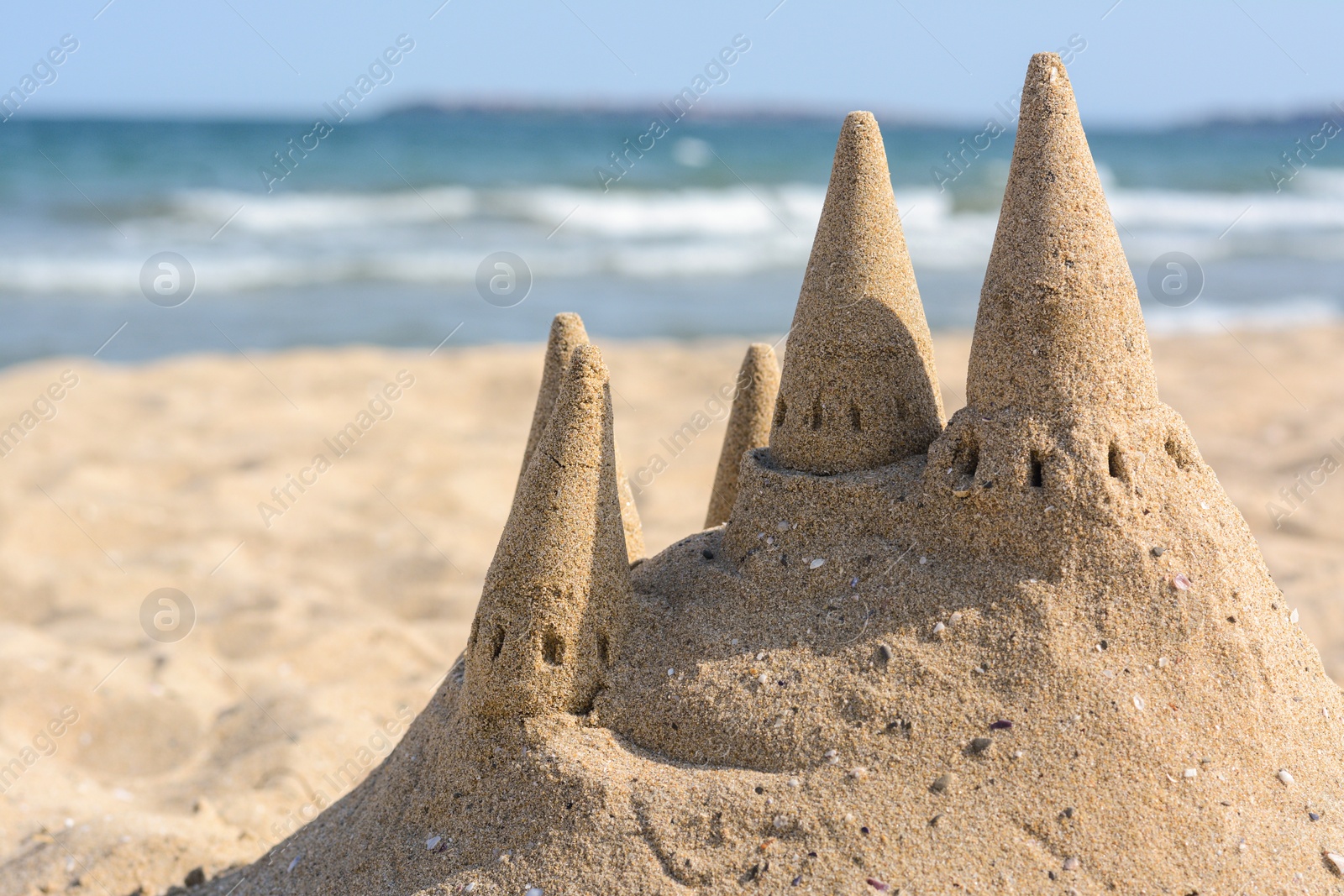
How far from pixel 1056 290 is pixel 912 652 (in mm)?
950

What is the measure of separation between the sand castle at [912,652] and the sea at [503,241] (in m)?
4.13

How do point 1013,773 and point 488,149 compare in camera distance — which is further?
point 488,149

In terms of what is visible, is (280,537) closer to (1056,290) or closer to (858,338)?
(858,338)

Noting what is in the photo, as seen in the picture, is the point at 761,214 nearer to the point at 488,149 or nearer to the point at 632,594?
the point at 488,149

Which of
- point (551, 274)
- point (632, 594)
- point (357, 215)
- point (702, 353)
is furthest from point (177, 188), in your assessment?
point (632, 594)

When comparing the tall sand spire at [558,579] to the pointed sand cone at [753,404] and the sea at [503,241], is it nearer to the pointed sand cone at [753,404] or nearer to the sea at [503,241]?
the pointed sand cone at [753,404]

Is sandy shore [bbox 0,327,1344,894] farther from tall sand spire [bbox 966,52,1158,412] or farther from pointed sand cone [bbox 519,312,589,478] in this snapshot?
tall sand spire [bbox 966,52,1158,412]

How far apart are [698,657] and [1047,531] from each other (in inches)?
36.4

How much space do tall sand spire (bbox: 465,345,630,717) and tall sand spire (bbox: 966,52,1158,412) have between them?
100 centimetres

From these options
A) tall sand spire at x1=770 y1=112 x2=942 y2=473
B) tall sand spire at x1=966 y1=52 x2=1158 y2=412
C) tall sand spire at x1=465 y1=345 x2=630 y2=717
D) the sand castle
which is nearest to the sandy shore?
tall sand spire at x1=465 y1=345 x2=630 y2=717

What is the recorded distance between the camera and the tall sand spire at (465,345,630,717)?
9.52 ft

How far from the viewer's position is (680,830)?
8.75 ft

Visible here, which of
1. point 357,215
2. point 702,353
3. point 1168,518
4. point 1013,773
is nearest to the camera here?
point 1013,773

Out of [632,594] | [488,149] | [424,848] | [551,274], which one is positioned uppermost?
[488,149]
